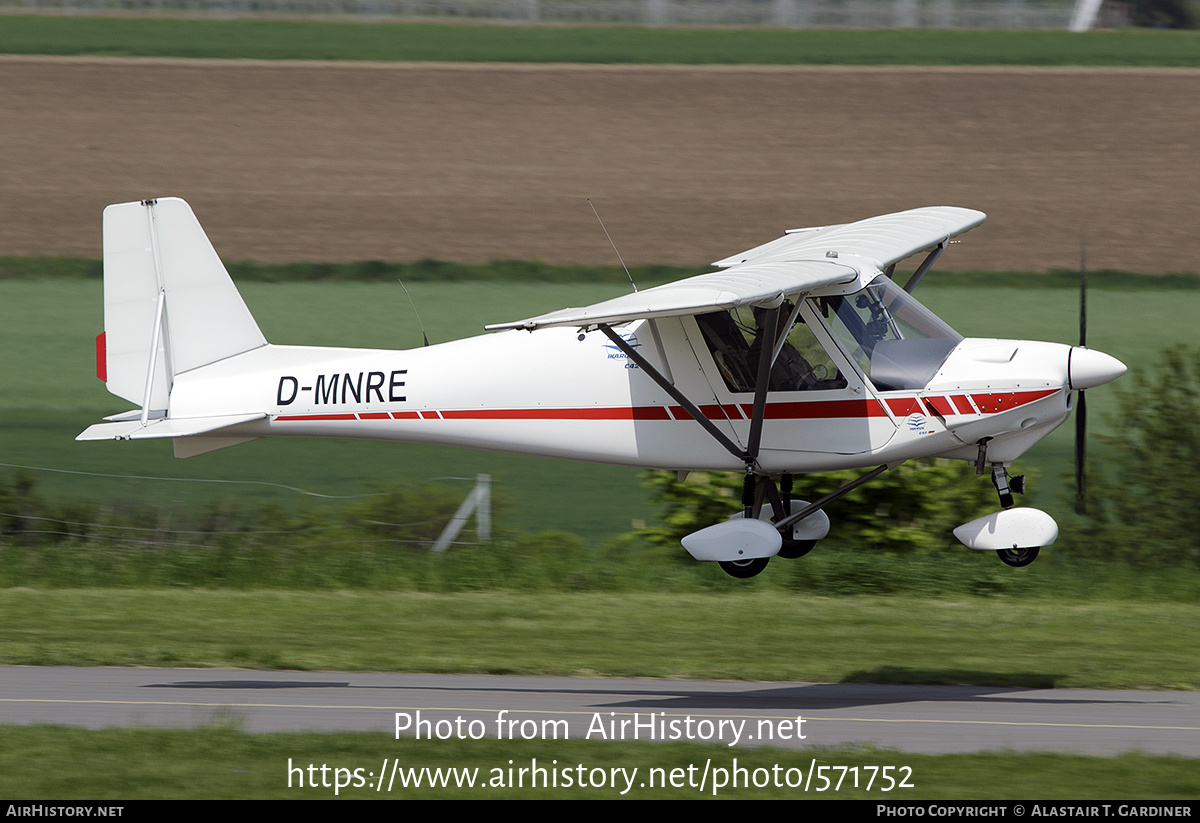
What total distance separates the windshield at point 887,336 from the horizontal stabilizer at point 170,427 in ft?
16.6

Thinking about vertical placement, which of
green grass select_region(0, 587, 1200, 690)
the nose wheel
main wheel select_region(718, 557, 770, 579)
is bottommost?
green grass select_region(0, 587, 1200, 690)

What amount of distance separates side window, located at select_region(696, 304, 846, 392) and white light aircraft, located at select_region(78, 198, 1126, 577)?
0.01 metres

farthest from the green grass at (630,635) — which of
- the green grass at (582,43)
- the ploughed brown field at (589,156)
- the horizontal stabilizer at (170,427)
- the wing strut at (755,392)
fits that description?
the green grass at (582,43)

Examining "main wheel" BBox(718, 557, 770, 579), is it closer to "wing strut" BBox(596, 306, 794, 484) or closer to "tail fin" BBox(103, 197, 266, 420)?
"wing strut" BBox(596, 306, 794, 484)

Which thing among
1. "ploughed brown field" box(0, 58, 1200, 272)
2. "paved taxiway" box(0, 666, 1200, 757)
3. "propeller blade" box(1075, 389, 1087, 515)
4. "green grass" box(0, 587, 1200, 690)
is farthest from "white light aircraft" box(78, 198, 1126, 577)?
"ploughed brown field" box(0, 58, 1200, 272)

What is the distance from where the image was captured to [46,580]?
57.5 ft

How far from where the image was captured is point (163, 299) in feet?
42.4

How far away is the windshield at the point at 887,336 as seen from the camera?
10.8m

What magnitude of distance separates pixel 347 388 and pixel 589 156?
69.5ft

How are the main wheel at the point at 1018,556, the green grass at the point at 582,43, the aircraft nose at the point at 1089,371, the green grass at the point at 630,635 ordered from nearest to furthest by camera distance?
the aircraft nose at the point at 1089,371 < the main wheel at the point at 1018,556 < the green grass at the point at 630,635 < the green grass at the point at 582,43

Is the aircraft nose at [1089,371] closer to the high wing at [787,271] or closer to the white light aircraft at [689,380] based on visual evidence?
the white light aircraft at [689,380]

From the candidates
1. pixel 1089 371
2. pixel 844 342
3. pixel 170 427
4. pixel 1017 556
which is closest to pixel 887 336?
pixel 844 342

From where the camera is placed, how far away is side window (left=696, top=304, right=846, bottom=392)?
35.6 feet

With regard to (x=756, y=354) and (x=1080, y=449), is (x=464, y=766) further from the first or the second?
(x=1080, y=449)
